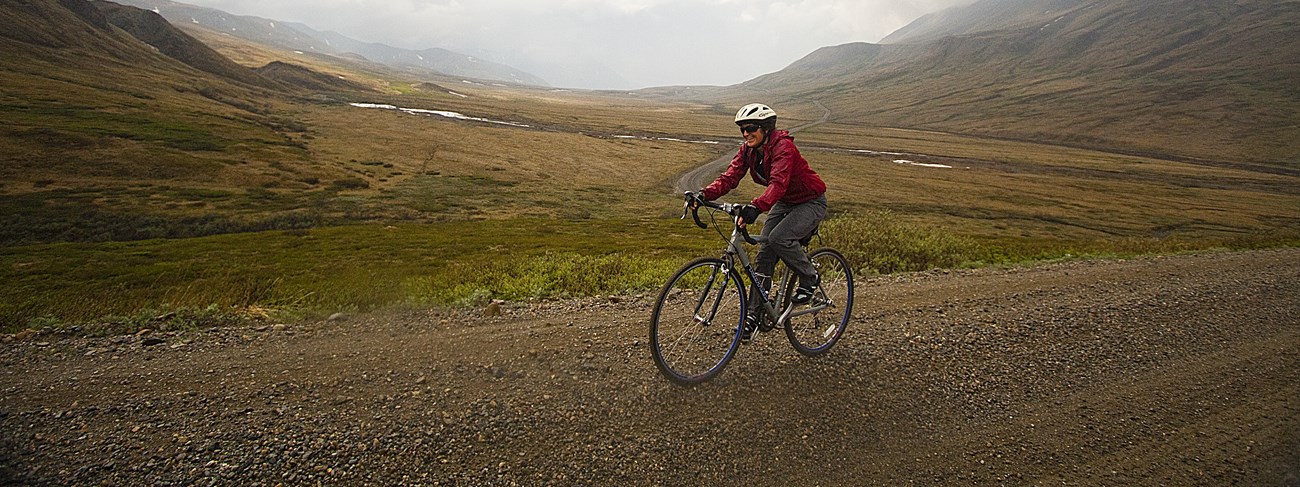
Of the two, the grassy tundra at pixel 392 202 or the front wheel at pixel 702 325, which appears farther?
the grassy tundra at pixel 392 202

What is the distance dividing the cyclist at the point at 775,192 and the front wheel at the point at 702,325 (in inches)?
9.5

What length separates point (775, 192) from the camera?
19.0 ft

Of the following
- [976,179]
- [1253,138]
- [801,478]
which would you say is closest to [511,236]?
[801,478]

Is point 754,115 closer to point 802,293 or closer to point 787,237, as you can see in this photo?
point 787,237

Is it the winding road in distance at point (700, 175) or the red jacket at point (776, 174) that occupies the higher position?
the red jacket at point (776, 174)

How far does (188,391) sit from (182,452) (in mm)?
1349

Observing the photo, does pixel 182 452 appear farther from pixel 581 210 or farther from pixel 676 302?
pixel 581 210

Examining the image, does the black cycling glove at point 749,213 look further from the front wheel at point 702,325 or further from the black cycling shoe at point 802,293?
the black cycling shoe at point 802,293

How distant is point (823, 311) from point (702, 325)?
2.06 meters

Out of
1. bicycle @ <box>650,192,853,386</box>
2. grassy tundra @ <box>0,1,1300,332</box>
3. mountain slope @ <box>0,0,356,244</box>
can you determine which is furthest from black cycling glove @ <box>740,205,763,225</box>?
mountain slope @ <box>0,0,356,244</box>

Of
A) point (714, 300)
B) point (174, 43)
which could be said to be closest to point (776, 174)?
point (714, 300)

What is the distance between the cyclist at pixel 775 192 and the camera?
5.88 metres

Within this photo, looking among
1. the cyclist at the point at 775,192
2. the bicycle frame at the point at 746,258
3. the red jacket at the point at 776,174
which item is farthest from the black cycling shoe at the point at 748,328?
the red jacket at the point at 776,174

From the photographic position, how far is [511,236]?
38594 millimetres
